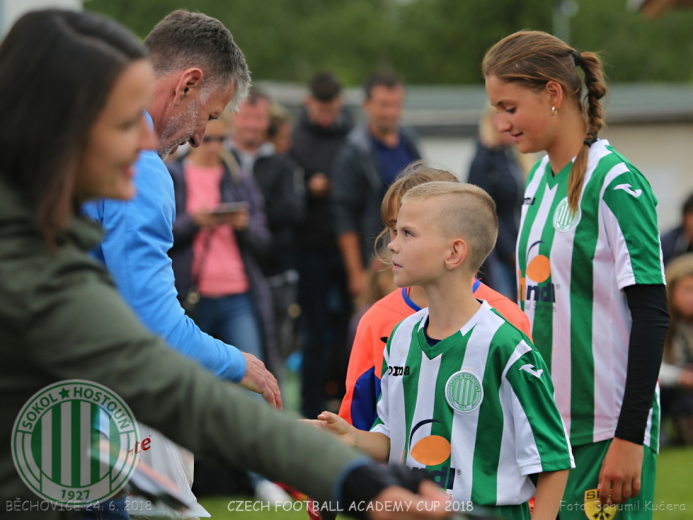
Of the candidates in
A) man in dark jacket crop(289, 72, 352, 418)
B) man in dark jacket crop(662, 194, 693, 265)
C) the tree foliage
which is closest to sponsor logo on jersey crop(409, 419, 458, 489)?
man in dark jacket crop(289, 72, 352, 418)

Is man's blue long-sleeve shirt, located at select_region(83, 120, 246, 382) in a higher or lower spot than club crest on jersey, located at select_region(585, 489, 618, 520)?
higher

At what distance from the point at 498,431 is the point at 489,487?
0.16m

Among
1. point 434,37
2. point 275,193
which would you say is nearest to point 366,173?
point 275,193

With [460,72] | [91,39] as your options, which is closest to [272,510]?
[91,39]

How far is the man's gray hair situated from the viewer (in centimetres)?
278

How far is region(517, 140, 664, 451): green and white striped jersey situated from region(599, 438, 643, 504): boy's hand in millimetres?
117

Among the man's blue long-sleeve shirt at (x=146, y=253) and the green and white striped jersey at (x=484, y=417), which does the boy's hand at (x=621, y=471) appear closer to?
the green and white striped jersey at (x=484, y=417)

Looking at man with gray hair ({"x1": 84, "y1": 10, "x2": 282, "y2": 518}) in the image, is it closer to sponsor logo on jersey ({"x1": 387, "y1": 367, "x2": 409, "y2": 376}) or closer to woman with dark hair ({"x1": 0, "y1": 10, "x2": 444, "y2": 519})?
sponsor logo on jersey ({"x1": 387, "y1": 367, "x2": 409, "y2": 376})

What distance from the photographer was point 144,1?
6.91 m

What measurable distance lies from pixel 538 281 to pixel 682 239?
17.6 feet

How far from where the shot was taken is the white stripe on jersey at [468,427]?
7.95ft

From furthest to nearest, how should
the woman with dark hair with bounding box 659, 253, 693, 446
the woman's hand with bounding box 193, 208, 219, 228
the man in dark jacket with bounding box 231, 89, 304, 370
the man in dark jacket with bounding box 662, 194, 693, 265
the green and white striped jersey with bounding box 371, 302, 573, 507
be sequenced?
the man in dark jacket with bounding box 662, 194, 693, 265 < the woman with dark hair with bounding box 659, 253, 693, 446 < the man in dark jacket with bounding box 231, 89, 304, 370 < the woman's hand with bounding box 193, 208, 219, 228 < the green and white striped jersey with bounding box 371, 302, 573, 507

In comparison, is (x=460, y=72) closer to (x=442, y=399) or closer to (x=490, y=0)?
(x=490, y=0)

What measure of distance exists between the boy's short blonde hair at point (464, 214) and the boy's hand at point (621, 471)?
76 cm
